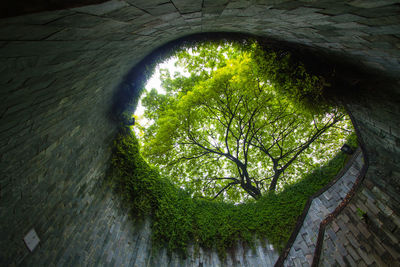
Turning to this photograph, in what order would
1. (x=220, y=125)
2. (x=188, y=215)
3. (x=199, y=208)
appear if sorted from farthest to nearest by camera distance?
A: (x=220, y=125) → (x=199, y=208) → (x=188, y=215)

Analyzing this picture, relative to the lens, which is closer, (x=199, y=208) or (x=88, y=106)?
(x=88, y=106)

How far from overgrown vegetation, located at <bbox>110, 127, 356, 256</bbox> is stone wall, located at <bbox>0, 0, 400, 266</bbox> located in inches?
31.8

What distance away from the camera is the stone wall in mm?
1359

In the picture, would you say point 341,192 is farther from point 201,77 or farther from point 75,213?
point 201,77

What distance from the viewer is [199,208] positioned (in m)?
6.61

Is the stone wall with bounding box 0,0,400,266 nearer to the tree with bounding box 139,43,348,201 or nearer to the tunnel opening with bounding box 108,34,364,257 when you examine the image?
the tunnel opening with bounding box 108,34,364,257

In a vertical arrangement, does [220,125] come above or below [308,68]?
above

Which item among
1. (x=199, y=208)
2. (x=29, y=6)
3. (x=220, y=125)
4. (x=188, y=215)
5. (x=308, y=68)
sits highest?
(x=220, y=125)

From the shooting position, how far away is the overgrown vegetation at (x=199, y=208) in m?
4.64

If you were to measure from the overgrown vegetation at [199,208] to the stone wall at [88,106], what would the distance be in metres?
0.81

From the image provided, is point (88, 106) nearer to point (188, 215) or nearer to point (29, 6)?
point (29, 6)

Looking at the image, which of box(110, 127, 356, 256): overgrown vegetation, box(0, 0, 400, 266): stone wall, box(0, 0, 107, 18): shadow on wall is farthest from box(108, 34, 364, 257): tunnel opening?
box(0, 0, 107, 18): shadow on wall

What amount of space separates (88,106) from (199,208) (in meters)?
5.26

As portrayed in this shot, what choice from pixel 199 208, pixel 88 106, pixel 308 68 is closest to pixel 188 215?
pixel 199 208
